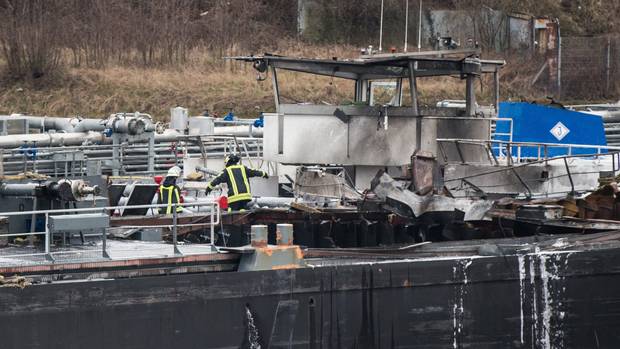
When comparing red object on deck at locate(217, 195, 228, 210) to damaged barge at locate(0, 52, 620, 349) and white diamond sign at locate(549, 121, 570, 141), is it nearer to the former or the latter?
damaged barge at locate(0, 52, 620, 349)

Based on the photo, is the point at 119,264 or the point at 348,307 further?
the point at 348,307

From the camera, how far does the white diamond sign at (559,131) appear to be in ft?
74.3

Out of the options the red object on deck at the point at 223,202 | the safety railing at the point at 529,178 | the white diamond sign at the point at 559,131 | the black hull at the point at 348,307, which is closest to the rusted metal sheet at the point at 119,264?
the black hull at the point at 348,307

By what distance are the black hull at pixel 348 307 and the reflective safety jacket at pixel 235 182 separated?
4.41 meters

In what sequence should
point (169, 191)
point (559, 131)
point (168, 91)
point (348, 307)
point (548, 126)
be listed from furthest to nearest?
point (168, 91), point (548, 126), point (559, 131), point (169, 191), point (348, 307)

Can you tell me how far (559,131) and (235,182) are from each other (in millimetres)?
7476

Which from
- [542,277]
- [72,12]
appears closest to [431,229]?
[542,277]

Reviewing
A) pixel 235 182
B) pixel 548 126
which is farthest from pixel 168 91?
pixel 235 182

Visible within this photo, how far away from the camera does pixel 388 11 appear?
142 ft

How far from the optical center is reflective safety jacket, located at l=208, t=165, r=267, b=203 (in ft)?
57.4

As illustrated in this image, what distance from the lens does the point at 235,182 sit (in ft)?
57.6

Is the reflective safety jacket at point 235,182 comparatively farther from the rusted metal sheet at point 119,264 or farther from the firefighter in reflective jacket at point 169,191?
the rusted metal sheet at point 119,264

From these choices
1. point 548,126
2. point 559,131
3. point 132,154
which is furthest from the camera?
point 132,154

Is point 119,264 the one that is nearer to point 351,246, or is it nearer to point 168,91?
point 351,246
